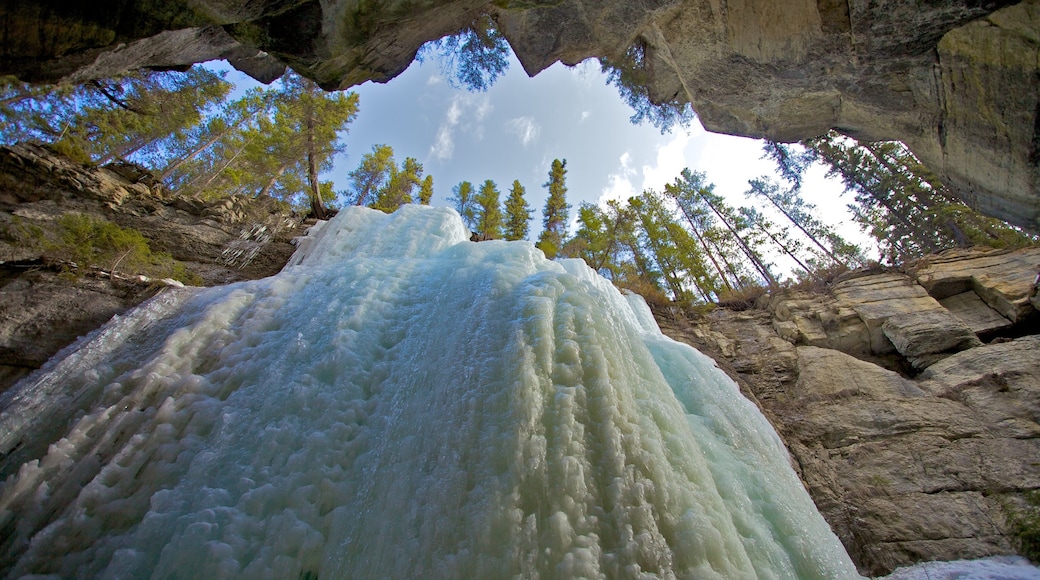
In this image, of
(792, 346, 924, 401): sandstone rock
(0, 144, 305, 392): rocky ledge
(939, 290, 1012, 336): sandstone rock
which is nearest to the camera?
(0, 144, 305, 392): rocky ledge

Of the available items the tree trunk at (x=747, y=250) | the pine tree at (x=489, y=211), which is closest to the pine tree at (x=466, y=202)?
the pine tree at (x=489, y=211)

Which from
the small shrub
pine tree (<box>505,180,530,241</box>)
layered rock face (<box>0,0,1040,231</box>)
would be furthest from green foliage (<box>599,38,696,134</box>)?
pine tree (<box>505,180,530,241</box>)

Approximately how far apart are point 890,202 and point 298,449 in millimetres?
21380

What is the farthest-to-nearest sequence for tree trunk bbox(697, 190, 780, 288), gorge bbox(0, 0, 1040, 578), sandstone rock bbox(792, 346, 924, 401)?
tree trunk bbox(697, 190, 780, 288), sandstone rock bbox(792, 346, 924, 401), gorge bbox(0, 0, 1040, 578)

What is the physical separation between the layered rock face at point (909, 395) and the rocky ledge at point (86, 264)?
1020cm

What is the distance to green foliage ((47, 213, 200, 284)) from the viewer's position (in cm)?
556

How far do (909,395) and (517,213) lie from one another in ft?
54.1

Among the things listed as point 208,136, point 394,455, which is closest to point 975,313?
point 394,455

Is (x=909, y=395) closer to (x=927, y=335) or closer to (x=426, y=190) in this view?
(x=927, y=335)

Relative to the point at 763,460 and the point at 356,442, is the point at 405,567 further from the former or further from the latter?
the point at 763,460

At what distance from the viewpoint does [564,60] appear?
8102 millimetres

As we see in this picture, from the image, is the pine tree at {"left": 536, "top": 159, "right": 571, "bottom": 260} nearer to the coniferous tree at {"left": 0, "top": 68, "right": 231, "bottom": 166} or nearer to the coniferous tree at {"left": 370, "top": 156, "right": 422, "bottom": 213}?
the coniferous tree at {"left": 370, "top": 156, "right": 422, "bottom": 213}

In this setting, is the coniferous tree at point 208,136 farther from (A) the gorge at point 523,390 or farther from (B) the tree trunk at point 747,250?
(B) the tree trunk at point 747,250

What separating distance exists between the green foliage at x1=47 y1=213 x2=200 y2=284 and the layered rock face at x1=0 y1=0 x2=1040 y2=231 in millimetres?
2209
